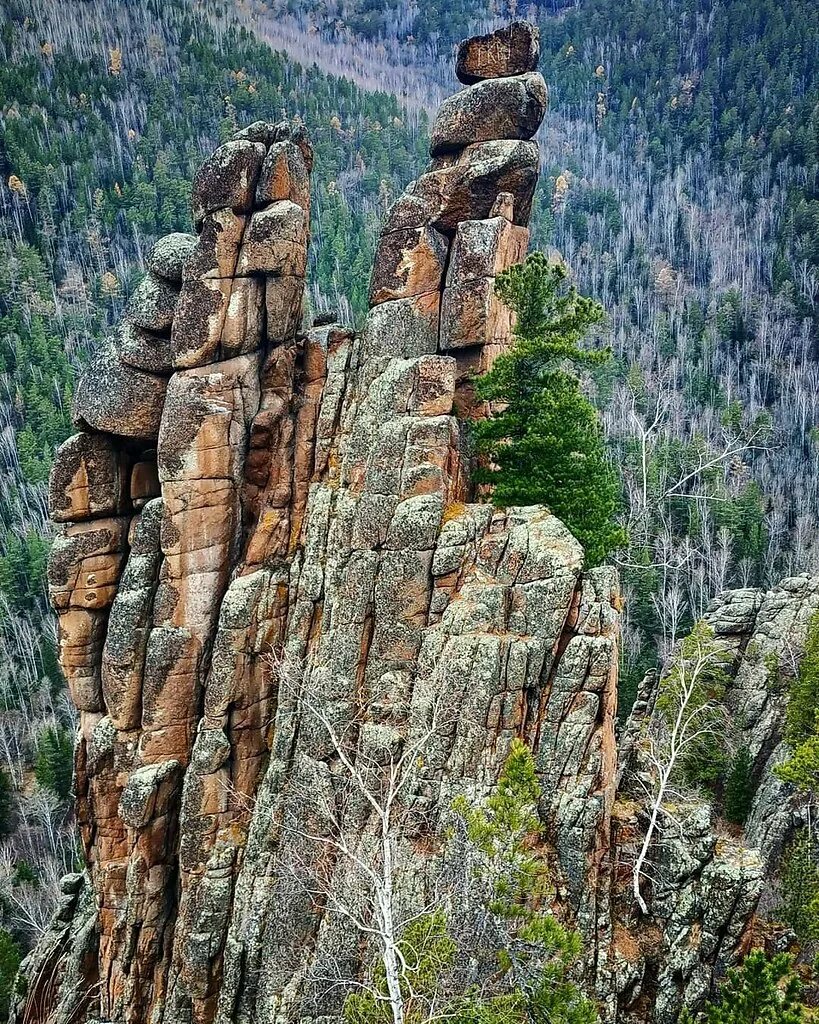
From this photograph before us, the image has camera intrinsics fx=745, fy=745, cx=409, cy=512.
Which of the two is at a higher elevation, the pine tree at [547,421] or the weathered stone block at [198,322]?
the weathered stone block at [198,322]

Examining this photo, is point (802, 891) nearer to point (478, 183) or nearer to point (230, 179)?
point (478, 183)

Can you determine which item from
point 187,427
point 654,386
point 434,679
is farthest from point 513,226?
point 654,386

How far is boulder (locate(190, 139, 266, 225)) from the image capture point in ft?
88.7

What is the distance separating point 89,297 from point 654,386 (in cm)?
11456

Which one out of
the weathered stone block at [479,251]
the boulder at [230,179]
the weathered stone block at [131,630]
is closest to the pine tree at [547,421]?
the weathered stone block at [479,251]

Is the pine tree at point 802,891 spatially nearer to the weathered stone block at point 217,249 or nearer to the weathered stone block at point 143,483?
the weathered stone block at point 143,483

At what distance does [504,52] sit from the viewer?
30.5 meters

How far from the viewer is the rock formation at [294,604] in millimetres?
19828

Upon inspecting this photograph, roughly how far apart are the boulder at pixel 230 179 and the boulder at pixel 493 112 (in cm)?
769

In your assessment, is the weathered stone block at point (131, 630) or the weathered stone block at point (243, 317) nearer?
the weathered stone block at point (131, 630)

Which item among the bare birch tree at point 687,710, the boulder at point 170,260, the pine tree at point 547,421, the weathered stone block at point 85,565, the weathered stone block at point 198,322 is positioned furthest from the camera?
the boulder at point 170,260

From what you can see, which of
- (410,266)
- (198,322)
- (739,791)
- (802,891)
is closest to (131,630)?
(198,322)

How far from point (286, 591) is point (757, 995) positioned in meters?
17.1

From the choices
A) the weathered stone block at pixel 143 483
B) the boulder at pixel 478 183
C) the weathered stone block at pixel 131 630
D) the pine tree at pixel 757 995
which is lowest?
the pine tree at pixel 757 995
